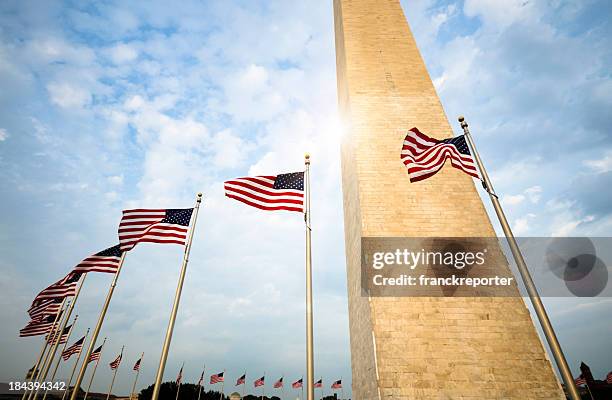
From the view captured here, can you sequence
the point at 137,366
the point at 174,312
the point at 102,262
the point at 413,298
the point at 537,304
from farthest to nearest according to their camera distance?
1. the point at 137,366
2. the point at 102,262
3. the point at 413,298
4. the point at 174,312
5. the point at 537,304

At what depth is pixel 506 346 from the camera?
10.2 metres

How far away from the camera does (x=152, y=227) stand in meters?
9.53

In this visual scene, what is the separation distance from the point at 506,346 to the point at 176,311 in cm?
1049

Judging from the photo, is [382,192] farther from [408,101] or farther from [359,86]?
[359,86]

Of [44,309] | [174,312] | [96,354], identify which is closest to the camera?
[174,312]

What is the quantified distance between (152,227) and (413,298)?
9358 mm

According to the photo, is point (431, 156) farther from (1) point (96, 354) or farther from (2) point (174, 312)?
(1) point (96, 354)

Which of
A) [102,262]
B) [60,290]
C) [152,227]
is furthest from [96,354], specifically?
[152,227]

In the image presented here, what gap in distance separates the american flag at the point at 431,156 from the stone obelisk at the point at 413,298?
17.3 feet

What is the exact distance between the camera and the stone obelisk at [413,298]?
9.76 metres

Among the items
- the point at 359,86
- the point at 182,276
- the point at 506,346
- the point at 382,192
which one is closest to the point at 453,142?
the point at 382,192

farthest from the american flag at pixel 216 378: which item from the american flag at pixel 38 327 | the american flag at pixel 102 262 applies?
the american flag at pixel 102 262

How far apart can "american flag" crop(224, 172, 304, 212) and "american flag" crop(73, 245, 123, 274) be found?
633cm

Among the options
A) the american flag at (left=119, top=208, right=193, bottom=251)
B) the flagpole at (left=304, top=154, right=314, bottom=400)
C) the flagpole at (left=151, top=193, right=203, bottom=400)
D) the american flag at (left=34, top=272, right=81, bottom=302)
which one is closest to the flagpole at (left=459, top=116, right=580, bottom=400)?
the flagpole at (left=304, top=154, right=314, bottom=400)
